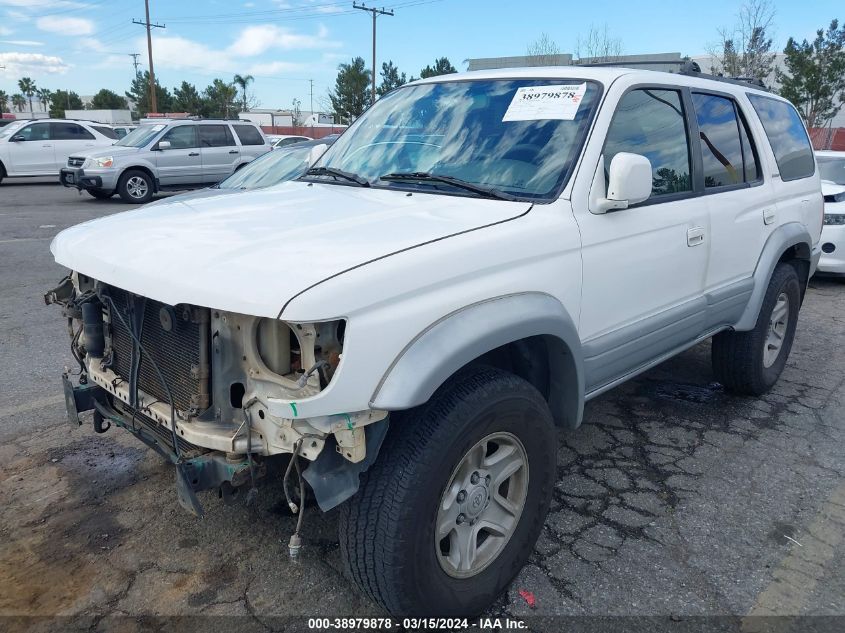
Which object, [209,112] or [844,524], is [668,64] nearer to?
[844,524]

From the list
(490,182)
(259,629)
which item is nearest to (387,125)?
(490,182)

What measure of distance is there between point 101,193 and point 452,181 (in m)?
15.0

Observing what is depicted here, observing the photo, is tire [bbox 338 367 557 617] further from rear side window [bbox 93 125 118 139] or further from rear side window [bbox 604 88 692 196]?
rear side window [bbox 93 125 118 139]

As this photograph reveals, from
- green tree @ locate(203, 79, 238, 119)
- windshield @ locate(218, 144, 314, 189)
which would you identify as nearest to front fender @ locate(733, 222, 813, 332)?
windshield @ locate(218, 144, 314, 189)

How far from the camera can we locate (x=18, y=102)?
95750 mm

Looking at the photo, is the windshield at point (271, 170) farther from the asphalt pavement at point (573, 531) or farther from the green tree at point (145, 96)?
the green tree at point (145, 96)

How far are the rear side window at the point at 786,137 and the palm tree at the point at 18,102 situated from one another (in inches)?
4350

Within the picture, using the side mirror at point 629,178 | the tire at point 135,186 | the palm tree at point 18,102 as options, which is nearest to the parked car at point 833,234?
the side mirror at point 629,178

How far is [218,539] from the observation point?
304cm

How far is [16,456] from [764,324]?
4479 millimetres

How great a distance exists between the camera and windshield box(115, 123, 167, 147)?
1569 cm

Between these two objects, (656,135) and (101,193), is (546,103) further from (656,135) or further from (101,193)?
(101,193)

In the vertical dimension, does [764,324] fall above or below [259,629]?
above

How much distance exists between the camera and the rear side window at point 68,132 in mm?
18922
